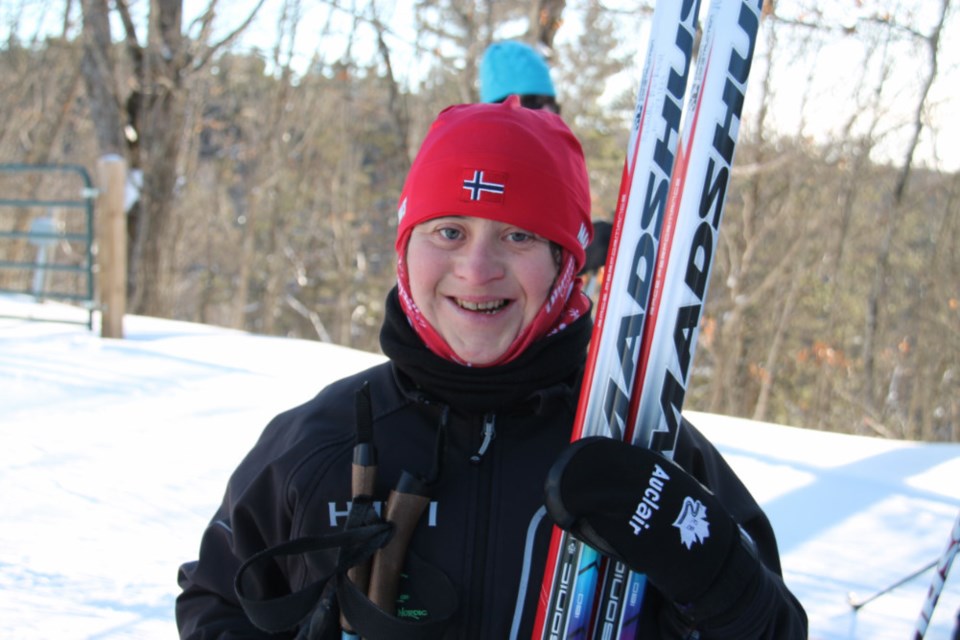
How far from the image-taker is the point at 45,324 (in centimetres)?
668

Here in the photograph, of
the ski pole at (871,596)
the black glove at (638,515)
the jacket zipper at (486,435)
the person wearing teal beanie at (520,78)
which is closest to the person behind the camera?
the black glove at (638,515)

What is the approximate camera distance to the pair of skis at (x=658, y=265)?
3.50 feet

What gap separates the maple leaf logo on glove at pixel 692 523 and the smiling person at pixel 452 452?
87 millimetres

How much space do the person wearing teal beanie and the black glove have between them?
270 cm

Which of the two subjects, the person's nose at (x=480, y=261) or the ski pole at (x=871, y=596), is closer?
the person's nose at (x=480, y=261)

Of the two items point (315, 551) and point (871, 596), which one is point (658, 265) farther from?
point (871, 596)

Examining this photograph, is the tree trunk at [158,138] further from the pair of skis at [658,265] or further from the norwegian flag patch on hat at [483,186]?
the pair of skis at [658,265]

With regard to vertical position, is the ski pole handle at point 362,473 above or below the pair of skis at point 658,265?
below

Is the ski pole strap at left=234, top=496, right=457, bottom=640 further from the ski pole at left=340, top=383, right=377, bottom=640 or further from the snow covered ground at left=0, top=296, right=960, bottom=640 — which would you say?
the snow covered ground at left=0, top=296, right=960, bottom=640

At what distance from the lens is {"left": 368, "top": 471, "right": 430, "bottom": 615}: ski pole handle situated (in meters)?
1.16

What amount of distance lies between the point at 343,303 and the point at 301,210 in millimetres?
4230

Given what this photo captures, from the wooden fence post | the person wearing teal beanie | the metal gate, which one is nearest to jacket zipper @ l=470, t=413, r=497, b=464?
the person wearing teal beanie

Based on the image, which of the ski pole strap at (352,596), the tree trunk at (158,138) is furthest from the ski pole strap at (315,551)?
the tree trunk at (158,138)

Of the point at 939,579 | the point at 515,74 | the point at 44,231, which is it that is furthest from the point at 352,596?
the point at 44,231
